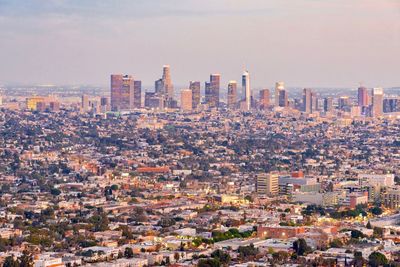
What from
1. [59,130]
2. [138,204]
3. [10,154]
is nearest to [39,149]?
[10,154]

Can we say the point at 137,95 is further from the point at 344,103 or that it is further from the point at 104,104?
the point at 344,103

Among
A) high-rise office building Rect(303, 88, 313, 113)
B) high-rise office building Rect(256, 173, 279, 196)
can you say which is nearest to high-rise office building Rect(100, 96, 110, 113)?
high-rise office building Rect(303, 88, 313, 113)

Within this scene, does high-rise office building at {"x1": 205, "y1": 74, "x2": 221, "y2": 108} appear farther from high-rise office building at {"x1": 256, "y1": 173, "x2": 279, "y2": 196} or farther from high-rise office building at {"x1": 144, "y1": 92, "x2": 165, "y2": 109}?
high-rise office building at {"x1": 256, "y1": 173, "x2": 279, "y2": 196}

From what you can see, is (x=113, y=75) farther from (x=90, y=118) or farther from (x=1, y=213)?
(x=1, y=213)

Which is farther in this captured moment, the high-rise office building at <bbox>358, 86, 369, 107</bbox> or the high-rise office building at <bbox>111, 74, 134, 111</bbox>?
the high-rise office building at <bbox>358, 86, 369, 107</bbox>

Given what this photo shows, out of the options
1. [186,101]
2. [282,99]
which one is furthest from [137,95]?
[282,99]

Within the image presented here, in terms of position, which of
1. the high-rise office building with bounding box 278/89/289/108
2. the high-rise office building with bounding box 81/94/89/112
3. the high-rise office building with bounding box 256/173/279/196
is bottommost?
the high-rise office building with bounding box 256/173/279/196
